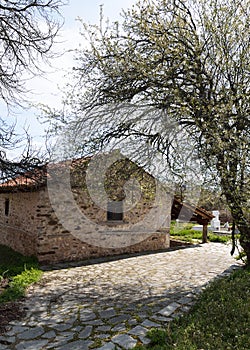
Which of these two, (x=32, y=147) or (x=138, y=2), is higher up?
(x=138, y=2)

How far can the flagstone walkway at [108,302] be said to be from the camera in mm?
4504

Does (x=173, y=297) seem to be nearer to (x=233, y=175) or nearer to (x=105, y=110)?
(x=233, y=175)

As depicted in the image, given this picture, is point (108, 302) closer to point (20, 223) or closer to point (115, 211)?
point (115, 211)

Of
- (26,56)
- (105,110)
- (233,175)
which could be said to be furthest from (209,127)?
(26,56)

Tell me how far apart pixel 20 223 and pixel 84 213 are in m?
2.43

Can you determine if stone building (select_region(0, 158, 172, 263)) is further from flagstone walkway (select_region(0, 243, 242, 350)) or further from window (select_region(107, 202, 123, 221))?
flagstone walkway (select_region(0, 243, 242, 350))

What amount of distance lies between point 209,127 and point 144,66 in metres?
1.85

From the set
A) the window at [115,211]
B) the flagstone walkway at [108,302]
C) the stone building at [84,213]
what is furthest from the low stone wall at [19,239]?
the window at [115,211]

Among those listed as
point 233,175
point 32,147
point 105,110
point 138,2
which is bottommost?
point 233,175

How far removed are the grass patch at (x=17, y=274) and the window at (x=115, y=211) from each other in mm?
3182

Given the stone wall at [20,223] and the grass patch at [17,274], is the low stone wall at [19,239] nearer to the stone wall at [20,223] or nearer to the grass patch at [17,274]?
the stone wall at [20,223]

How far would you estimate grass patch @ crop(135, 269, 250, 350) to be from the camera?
3.93 m

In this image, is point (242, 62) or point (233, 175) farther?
point (242, 62)

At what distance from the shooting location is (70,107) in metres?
7.52
